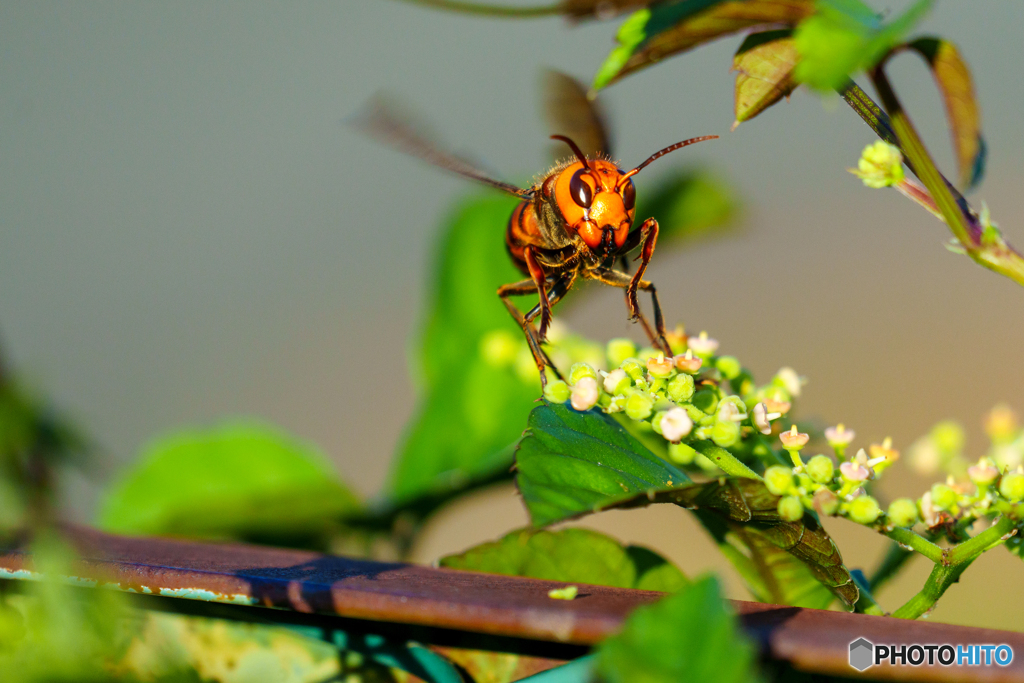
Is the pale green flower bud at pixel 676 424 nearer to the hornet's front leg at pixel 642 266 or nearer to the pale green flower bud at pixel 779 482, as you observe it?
the pale green flower bud at pixel 779 482

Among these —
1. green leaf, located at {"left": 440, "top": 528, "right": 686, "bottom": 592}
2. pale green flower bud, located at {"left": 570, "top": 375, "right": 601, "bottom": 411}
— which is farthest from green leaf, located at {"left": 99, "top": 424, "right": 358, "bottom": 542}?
pale green flower bud, located at {"left": 570, "top": 375, "right": 601, "bottom": 411}

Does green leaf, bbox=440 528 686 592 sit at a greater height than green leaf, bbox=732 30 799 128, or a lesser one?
lesser

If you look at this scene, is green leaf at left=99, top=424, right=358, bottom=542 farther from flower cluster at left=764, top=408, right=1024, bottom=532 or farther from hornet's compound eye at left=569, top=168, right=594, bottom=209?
flower cluster at left=764, top=408, right=1024, bottom=532

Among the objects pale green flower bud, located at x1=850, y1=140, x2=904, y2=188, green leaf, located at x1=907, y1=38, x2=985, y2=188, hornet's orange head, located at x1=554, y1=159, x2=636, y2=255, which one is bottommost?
hornet's orange head, located at x1=554, y1=159, x2=636, y2=255

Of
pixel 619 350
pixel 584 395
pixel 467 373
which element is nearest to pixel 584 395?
pixel 584 395

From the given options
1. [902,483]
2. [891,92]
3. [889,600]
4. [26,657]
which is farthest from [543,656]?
[902,483]

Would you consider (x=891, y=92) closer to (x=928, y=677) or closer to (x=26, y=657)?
(x=928, y=677)
